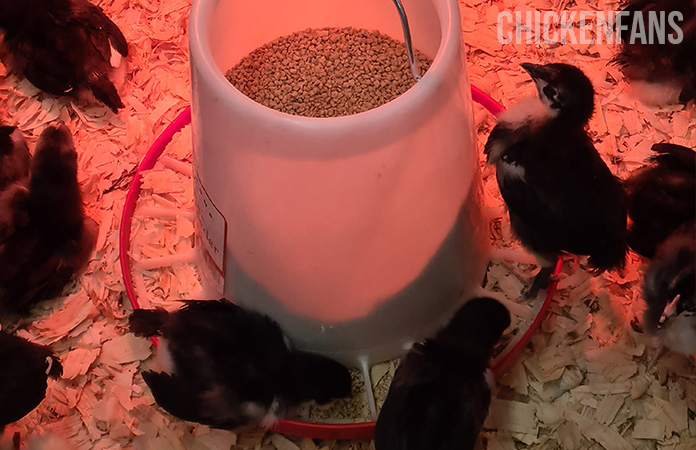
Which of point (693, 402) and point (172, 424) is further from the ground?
point (172, 424)

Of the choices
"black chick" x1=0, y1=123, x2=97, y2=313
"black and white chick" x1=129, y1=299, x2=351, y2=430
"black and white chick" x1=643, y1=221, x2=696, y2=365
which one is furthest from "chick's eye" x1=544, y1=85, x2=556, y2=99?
"black chick" x1=0, y1=123, x2=97, y2=313

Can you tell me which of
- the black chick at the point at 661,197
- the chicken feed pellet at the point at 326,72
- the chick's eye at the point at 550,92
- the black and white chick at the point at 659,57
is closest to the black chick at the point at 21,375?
the chicken feed pellet at the point at 326,72

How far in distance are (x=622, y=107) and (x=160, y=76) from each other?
119 cm

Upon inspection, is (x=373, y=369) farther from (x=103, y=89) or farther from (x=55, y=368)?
(x=103, y=89)

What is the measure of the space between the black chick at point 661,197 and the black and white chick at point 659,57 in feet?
1.05

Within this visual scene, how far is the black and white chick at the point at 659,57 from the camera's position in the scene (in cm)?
170

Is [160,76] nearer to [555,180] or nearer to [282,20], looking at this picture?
[282,20]

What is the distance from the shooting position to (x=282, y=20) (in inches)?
54.6

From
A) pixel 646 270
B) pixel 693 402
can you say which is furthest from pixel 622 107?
pixel 693 402

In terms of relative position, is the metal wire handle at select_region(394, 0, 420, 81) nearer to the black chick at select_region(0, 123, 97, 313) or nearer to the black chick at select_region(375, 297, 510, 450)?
the black chick at select_region(375, 297, 510, 450)

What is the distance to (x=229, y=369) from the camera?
118cm

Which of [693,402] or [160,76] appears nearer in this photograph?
[693,402]

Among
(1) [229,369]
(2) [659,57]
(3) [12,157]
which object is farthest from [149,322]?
(2) [659,57]

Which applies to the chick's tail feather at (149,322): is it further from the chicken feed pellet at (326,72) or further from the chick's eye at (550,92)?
the chick's eye at (550,92)
